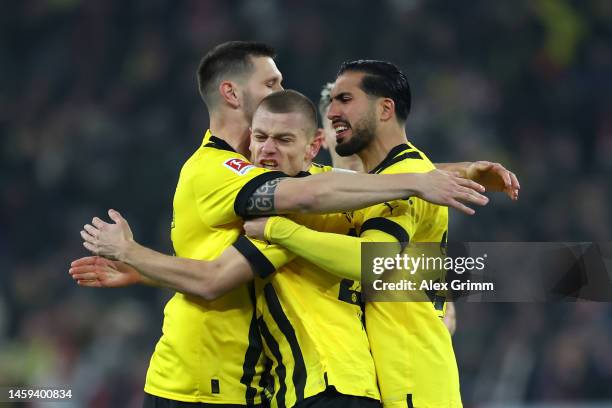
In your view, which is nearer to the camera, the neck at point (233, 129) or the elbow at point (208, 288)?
the elbow at point (208, 288)

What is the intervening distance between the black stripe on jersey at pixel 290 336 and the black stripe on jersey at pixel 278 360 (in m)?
0.07

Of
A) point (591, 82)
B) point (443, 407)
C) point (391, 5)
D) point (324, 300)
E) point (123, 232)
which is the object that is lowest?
point (443, 407)

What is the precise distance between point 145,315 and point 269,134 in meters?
4.74

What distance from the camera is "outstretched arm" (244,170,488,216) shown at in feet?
11.3

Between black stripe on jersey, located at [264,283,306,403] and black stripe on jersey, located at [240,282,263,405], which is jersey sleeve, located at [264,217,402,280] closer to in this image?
black stripe on jersey, located at [264,283,306,403]

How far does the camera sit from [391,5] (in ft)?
33.8

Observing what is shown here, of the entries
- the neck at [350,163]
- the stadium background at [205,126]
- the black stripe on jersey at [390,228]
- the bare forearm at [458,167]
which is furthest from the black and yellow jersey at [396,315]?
the stadium background at [205,126]

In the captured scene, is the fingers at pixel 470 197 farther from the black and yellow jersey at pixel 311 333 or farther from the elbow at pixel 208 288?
the elbow at pixel 208 288

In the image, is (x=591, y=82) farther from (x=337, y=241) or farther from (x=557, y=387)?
(x=337, y=241)

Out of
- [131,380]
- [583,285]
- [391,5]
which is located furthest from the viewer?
[391,5]

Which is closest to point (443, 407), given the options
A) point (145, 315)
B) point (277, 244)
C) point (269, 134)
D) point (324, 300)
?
point (324, 300)

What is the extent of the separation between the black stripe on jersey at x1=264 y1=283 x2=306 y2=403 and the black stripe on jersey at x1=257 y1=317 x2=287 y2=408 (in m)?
0.07

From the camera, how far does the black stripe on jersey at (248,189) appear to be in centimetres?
360

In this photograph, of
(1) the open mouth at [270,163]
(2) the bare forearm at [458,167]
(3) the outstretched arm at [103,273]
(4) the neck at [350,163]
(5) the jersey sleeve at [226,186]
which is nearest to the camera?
(5) the jersey sleeve at [226,186]
